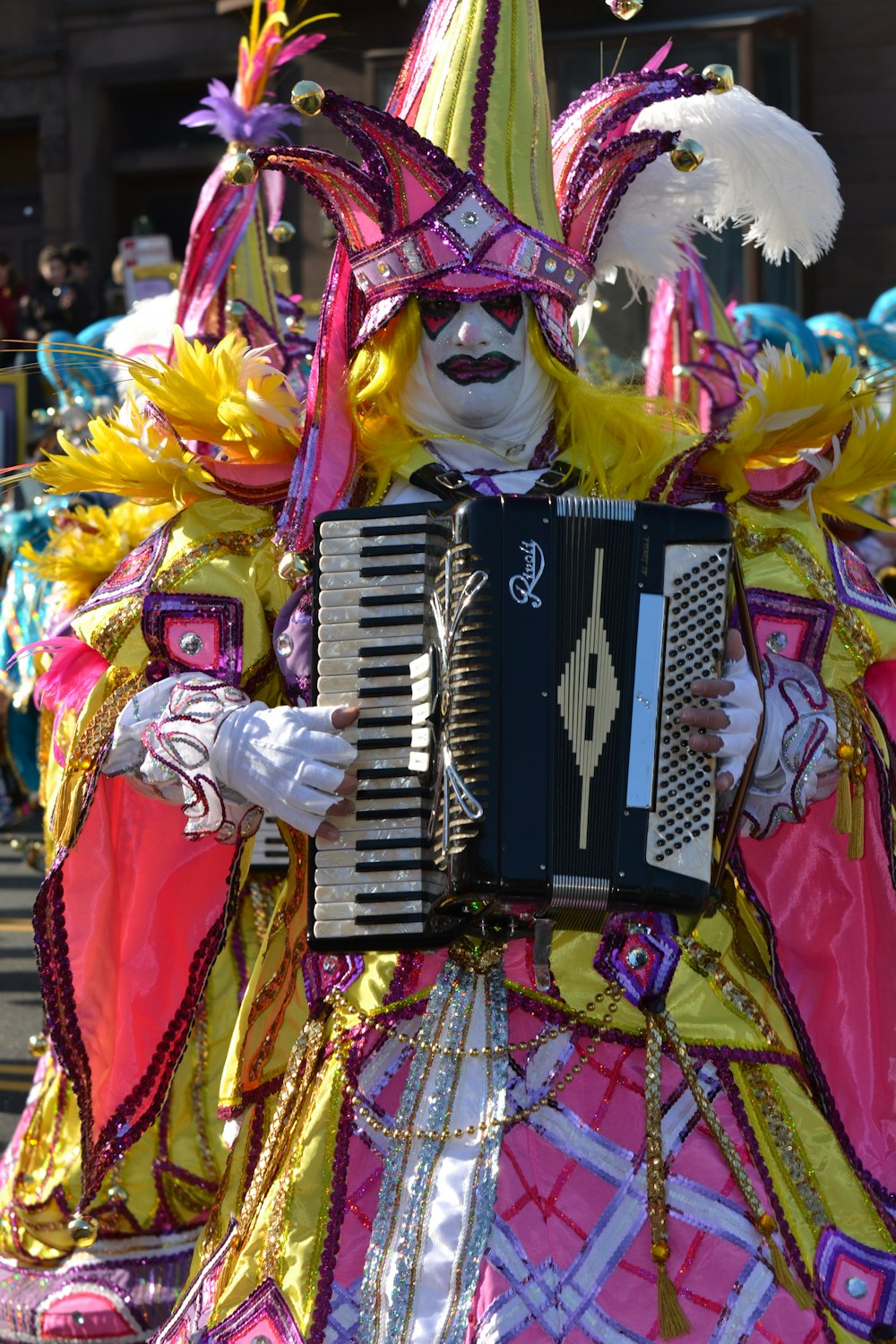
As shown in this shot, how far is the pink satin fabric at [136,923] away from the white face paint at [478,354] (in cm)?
81

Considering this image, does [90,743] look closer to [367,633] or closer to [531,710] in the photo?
[367,633]

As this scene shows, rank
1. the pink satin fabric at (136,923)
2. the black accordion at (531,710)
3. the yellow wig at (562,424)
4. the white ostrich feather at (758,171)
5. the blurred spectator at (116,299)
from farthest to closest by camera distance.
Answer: the blurred spectator at (116,299)
the white ostrich feather at (758,171)
the pink satin fabric at (136,923)
the yellow wig at (562,424)
the black accordion at (531,710)

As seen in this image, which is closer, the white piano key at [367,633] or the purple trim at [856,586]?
the white piano key at [367,633]

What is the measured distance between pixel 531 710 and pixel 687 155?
3.38ft

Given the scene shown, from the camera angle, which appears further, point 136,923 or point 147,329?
point 147,329

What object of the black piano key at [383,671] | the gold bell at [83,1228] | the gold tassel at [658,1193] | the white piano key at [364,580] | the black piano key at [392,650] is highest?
the white piano key at [364,580]

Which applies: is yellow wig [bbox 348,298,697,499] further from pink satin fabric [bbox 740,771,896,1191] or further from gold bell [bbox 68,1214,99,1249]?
gold bell [bbox 68,1214,99,1249]

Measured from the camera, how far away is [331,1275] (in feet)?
8.71

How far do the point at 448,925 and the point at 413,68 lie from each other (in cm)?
142

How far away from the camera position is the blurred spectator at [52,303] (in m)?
11.0

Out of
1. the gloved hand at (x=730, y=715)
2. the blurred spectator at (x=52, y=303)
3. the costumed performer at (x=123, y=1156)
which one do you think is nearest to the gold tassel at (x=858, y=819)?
the gloved hand at (x=730, y=715)

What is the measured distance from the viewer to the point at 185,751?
Result: 2.80 metres

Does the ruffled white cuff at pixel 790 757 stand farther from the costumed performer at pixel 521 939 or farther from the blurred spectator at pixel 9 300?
the blurred spectator at pixel 9 300

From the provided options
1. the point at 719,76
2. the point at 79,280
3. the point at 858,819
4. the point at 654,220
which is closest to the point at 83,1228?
the point at 858,819
